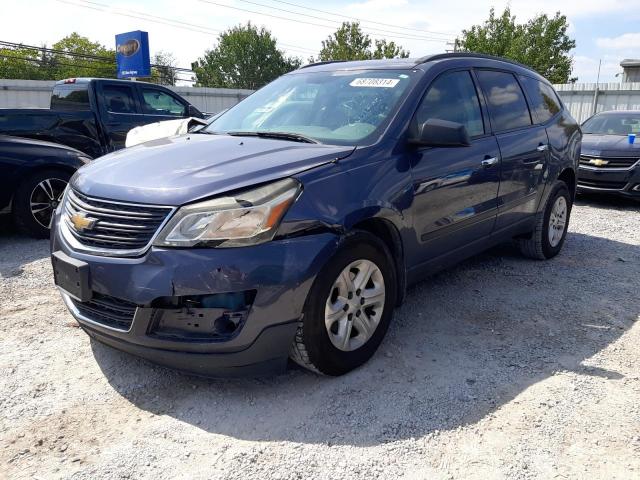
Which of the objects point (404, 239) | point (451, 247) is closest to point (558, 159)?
point (451, 247)

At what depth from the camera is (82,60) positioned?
55.7 meters

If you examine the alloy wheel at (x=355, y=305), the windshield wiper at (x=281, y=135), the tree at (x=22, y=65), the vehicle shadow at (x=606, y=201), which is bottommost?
the vehicle shadow at (x=606, y=201)

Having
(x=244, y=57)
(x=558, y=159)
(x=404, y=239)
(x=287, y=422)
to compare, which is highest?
(x=244, y=57)

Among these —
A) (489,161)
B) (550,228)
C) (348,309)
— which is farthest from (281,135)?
(550,228)

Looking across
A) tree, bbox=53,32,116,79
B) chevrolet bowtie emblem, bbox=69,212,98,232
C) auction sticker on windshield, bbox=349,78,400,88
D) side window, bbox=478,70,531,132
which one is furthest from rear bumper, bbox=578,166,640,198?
tree, bbox=53,32,116,79

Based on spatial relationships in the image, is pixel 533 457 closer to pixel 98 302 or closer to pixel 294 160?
pixel 294 160

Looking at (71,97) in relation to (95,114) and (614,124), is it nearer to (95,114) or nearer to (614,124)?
(95,114)

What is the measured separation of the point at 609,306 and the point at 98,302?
3.64 meters

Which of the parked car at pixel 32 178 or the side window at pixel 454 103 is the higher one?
the side window at pixel 454 103

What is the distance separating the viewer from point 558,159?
16.8ft

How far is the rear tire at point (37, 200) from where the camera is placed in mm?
5633

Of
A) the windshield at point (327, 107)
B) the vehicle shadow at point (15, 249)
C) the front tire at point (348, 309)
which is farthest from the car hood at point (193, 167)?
the vehicle shadow at point (15, 249)

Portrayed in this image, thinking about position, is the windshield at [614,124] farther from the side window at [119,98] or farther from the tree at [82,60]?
the tree at [82,60]

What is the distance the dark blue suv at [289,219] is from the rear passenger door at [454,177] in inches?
0.5
